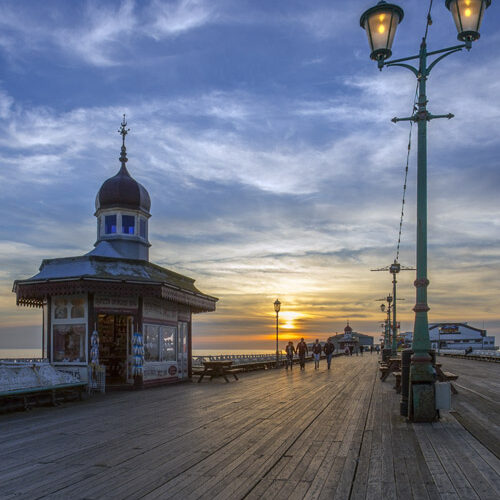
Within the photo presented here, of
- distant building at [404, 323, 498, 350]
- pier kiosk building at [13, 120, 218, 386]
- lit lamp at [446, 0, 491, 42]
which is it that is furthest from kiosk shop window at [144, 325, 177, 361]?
distant building at [404, 323, 498, 350]

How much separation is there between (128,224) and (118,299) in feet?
15.5

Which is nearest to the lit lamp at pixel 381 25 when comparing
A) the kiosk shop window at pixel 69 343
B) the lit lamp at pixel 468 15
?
the lit lamp at pixel 468 15

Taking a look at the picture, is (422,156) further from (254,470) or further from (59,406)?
(59,406)

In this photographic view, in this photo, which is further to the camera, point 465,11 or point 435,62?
point 435,62

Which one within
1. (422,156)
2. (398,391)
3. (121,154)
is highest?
(121,154)

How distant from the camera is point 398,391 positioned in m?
15.0

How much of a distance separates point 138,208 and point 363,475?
657 inches

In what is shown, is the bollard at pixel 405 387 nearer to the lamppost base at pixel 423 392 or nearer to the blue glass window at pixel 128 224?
the lamppost base at pixel 423 392

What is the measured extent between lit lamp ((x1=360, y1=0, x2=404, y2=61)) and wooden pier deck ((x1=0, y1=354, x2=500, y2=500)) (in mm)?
6279

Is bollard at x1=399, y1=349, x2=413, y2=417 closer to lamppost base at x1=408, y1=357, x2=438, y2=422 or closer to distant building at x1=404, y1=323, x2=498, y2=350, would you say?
lamppost base at x1=408, y1=357, x2=438, y2=422

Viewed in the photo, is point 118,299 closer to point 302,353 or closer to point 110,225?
point 110,225

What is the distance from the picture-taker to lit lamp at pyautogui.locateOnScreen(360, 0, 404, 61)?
28.2 feet

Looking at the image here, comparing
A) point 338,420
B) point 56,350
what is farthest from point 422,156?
point 56,350

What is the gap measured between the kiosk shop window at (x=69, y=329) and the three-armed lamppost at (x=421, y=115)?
10.7m
